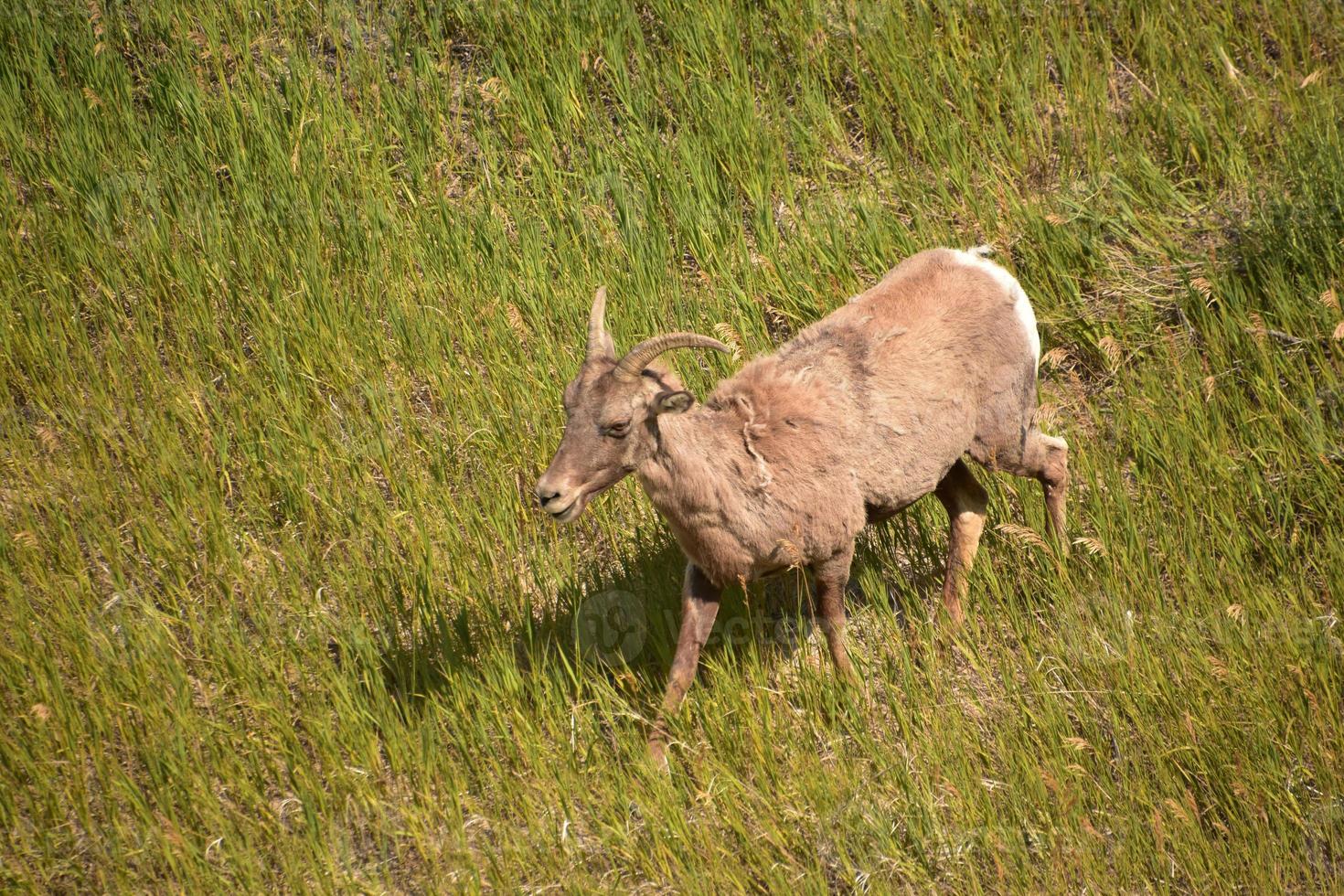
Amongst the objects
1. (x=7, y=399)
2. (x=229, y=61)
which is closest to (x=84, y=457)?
(x=7, y=399)

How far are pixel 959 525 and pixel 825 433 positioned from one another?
1056 millimetres

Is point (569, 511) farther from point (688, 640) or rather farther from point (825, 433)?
point (825, 433)

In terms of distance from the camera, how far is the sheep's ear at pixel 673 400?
Result: 13.9 ft

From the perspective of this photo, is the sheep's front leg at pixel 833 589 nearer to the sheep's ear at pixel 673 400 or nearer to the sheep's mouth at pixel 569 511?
the sheep's ear at pixel 673 400

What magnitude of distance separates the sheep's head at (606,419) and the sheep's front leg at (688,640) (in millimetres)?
634

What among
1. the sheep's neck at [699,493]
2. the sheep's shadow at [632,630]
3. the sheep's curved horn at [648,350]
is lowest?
the sheep's shadow at [632,630]

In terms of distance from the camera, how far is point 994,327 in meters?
5.06

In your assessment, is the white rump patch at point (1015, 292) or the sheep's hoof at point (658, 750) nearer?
the sheep's hoof at point (658, 750)

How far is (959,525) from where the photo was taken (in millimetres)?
5277

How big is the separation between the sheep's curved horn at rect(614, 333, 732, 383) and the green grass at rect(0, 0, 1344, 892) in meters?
1.27

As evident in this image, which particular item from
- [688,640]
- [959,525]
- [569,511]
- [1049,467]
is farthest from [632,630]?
[1049,467]

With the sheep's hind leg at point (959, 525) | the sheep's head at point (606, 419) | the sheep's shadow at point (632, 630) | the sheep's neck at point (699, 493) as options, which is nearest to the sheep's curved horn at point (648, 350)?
the sheep's head at point (606, 419)

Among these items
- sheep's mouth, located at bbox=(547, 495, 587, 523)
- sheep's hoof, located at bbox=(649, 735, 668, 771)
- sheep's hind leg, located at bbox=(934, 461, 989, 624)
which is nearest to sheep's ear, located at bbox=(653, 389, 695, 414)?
sheep's mouth, located at bbox=(547, 495, 587, 523)

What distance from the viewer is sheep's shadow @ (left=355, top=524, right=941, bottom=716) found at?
4668 millimetres
